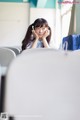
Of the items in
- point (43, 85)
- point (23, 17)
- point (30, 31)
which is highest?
point (23, 17)

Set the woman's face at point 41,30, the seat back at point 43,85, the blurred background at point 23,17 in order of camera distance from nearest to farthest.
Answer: the seat back at point 43,85, the woman's face at point 41,30, the blurred background at point 23,17

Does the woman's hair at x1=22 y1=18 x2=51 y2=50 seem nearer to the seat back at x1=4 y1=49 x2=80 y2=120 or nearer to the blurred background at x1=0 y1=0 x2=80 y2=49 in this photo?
the seat back at x1=4 y1=49 x2=80 y2=120

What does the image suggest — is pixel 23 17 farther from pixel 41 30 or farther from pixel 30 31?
pixel 41 30

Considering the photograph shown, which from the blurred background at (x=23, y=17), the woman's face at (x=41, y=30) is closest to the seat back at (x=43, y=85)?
the woman's face at (x=41, y=30)

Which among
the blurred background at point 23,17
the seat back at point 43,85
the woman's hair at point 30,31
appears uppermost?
the blurred background at point 23,17

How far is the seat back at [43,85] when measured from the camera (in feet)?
3.26

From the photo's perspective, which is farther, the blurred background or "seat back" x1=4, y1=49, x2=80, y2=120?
the blurred background

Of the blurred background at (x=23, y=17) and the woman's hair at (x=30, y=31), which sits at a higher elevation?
the blurred background at (x=23, y=17)

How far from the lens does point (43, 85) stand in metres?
1.01

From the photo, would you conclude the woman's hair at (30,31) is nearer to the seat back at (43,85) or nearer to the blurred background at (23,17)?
the seat back at (43,85)

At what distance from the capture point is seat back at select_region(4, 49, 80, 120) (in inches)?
39.1

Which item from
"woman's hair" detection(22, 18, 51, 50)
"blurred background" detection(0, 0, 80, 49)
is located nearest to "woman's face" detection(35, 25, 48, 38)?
"woman's hair" detection(22, 18, 51, 50)

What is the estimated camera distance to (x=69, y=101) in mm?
1027

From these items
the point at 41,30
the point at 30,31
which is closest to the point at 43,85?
the point at 41,30
